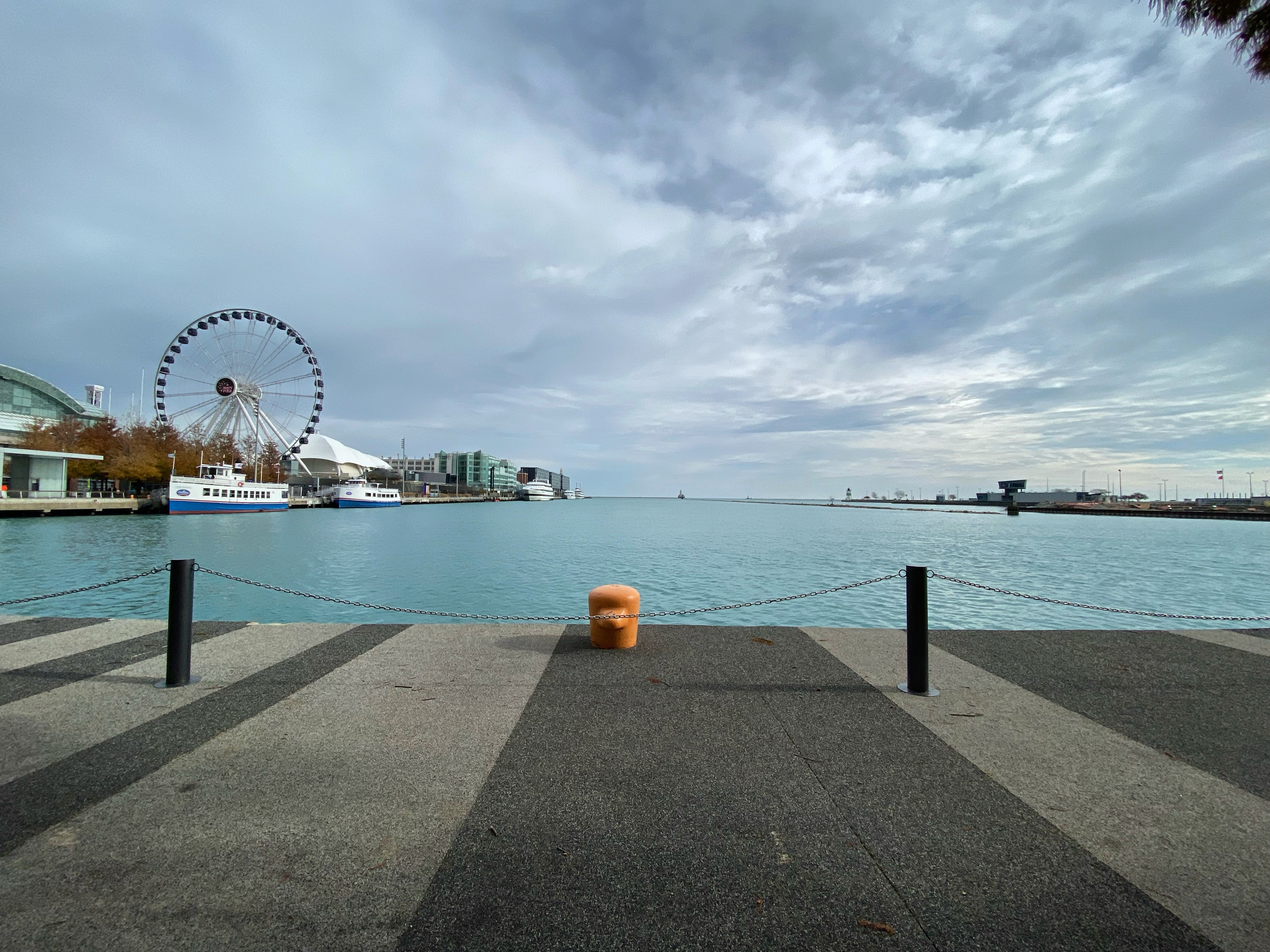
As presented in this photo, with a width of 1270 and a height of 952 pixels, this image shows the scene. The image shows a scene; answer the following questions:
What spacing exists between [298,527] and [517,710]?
2075 inches

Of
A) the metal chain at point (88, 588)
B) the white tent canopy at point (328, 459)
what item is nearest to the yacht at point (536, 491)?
the white tent canopy at point (328, 459)

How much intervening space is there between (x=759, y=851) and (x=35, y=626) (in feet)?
33.3

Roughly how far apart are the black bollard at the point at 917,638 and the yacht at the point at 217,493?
6941 cm

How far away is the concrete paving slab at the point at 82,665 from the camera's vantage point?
5.40m

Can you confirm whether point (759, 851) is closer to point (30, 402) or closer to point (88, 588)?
point (88, 588)

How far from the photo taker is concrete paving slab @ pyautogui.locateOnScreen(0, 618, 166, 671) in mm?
6332

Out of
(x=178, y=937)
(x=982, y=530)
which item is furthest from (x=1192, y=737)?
(x=982, y=530)

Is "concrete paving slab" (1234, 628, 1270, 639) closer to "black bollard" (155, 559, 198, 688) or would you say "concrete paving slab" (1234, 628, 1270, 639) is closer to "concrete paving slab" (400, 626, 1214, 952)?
"concrete paving slab" (400, 626, 1214, 952)

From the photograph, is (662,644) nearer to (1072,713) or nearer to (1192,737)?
(1072,713)

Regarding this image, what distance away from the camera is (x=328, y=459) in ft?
444

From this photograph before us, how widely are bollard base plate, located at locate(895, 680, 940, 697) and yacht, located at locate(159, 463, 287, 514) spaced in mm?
69366

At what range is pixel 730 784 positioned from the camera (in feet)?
12.1

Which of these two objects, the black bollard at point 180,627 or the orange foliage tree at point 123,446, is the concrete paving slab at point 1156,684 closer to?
the black bollard at point 180,627

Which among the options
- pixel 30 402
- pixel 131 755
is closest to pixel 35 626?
pixel 131 755
